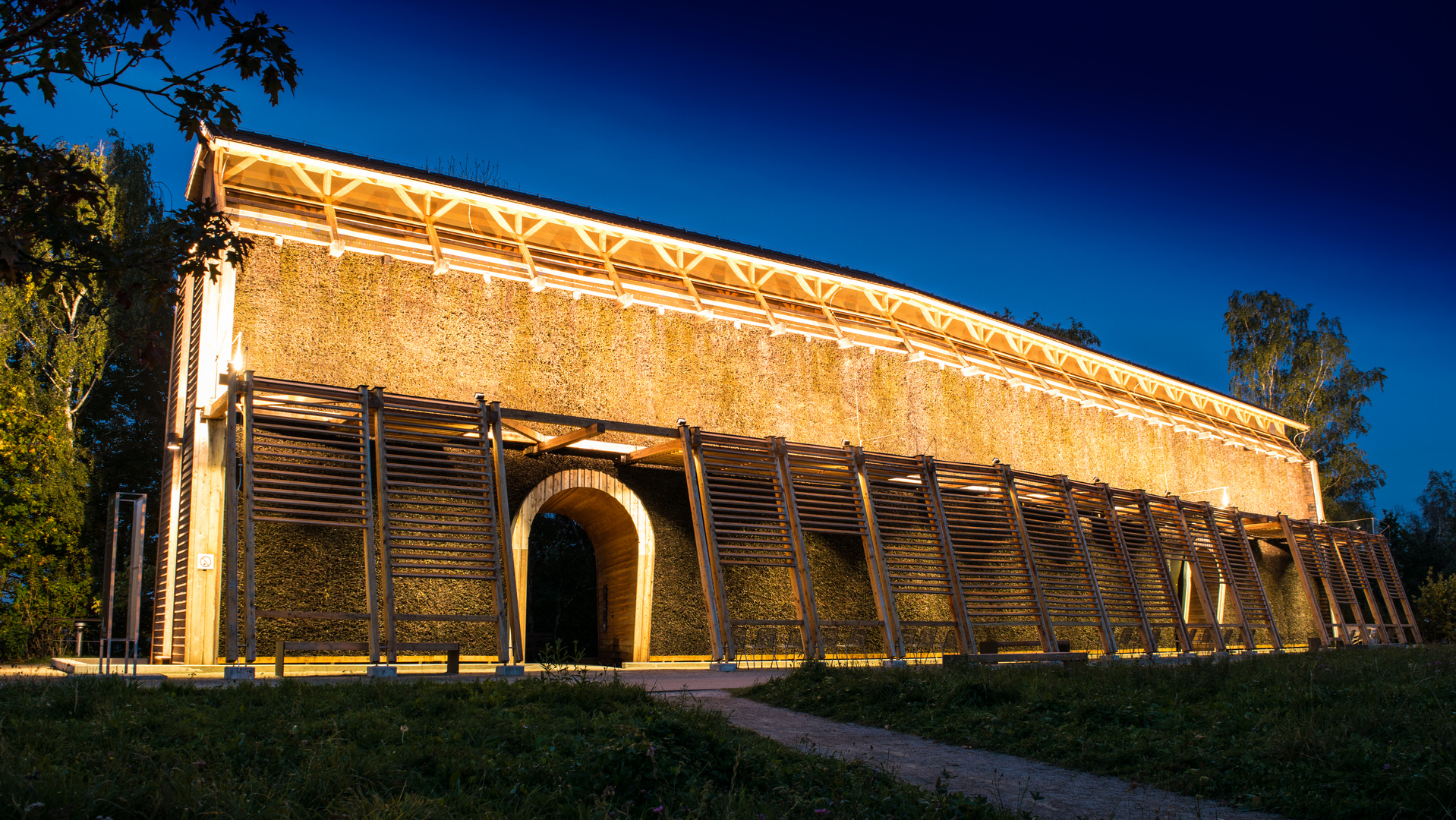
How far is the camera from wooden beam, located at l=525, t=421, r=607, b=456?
11.6 m

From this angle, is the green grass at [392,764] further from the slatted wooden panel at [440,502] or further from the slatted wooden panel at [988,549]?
the slatted wooden panel at [988,549]

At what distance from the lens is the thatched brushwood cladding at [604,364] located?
37.9 ft

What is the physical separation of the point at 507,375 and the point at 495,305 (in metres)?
1.00

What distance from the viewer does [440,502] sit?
10.4 m

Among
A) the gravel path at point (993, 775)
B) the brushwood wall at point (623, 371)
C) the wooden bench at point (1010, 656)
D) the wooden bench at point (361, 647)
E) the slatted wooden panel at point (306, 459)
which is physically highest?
the brushwood wall at point (623, 371)

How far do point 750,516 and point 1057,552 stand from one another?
24.2 ft

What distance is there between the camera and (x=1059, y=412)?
20.2m

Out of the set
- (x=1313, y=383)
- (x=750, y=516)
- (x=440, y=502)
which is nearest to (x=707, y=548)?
(x=750, y=516)

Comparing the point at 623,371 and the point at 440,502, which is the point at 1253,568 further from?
the point at 440,502

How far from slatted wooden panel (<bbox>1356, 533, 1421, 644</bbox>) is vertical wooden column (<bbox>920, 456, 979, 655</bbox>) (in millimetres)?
15244

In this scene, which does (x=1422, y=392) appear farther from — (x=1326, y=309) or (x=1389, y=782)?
(x=1389, y=782)

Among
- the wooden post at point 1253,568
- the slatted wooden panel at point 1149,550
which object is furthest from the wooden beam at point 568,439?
the wooden post at point 1253,568

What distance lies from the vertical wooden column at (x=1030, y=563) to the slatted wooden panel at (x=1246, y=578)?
20.5 feet

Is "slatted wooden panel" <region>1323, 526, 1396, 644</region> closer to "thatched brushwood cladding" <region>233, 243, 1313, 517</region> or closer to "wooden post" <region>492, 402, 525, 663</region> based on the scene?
"thatched brushwood cladding" <region>233, 243, 1313, 517</region>
